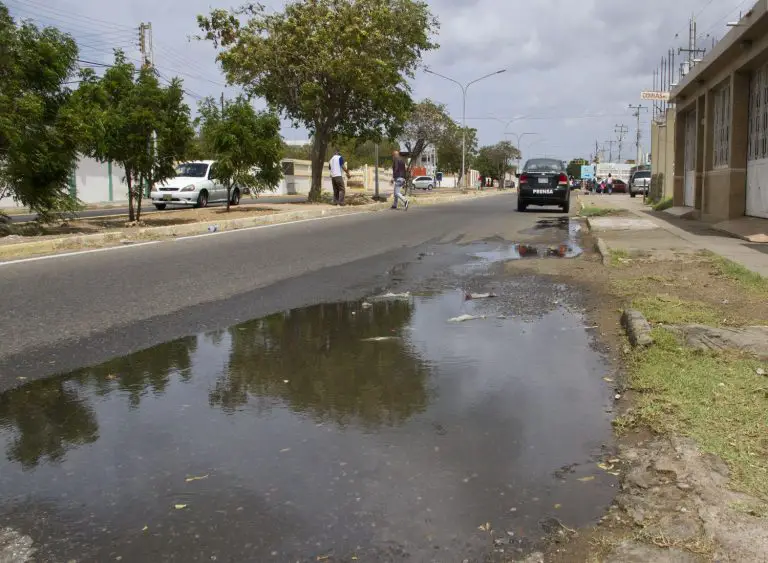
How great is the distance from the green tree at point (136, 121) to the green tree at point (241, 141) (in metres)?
3.91

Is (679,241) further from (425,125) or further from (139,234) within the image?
(425,125)

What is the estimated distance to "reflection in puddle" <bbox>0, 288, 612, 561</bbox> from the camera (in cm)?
268

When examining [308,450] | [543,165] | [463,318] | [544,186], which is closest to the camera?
[308,450]

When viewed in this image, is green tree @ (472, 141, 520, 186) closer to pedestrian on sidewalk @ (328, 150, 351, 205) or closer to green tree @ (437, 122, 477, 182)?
green tree @ (437, 122, 477, 182)

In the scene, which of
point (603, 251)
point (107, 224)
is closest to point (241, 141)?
point (107, 224)

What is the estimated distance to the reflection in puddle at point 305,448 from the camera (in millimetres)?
2678

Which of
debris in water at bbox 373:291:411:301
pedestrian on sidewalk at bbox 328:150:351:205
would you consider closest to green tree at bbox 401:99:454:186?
pedestrian on sidewalk at bbox 328:150:351:205

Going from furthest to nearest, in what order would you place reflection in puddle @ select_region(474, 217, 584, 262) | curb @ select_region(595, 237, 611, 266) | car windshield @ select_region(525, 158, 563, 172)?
car windshield @ select_region(525, 158, 563, 172), reflection in puddle @ select_region(474, 217, 584, 262), curb @ select_region(595, 237, 611, 266)

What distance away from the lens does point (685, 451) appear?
327cm

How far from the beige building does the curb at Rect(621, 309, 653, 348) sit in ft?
32.5

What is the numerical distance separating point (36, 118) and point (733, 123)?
14.9 meters

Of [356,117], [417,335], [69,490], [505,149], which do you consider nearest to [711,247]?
[417,335]

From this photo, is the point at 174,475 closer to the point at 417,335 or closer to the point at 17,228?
the point at 417,335

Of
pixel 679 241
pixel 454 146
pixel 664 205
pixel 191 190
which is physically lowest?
pixel 679 241
